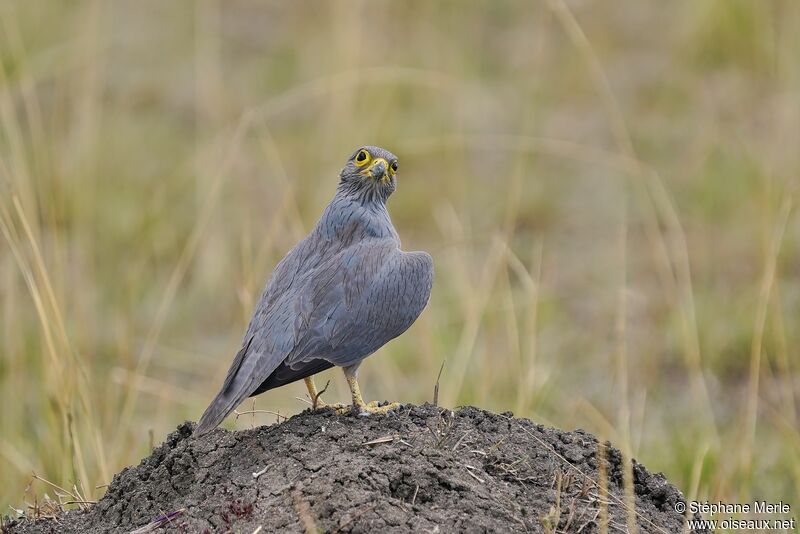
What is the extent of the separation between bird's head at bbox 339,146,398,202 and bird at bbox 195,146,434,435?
126 millimetres

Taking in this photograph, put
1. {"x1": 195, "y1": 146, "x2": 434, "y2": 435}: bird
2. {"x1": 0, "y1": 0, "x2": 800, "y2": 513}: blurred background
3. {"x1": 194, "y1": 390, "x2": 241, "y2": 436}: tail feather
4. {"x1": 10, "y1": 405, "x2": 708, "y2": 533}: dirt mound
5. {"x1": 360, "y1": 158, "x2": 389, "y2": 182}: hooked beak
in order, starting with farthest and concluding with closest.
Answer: {"x1": 0, "y1": 0, "x2": 800, "y2": 513}: blurred background → {"x1": 360, "y1": 158, "x2": 389, "y2": 182}: hooked beak → {"x1": 195, "y1": 146, "x2": 434, "y2": 435}: bird → {"x1": 194, "y1": 390, "x2": 241, "y2": 436}: tail feather → {"x1": 10, "y1": 405, "x2": 708, "y2": 533}: dirt mound

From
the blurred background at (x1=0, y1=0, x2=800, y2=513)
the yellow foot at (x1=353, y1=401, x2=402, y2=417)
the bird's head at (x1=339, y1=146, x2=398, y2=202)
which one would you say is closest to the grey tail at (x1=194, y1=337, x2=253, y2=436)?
the yellow foot at (x1=353, y1=401, x2=402, y2=417)

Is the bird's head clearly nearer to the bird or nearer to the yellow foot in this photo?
the bird

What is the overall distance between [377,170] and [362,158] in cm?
12

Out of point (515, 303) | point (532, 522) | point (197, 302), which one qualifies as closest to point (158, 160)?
point (197, 302)

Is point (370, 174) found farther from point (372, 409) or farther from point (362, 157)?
point (372, 409)

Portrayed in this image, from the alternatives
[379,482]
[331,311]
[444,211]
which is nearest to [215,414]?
[331,311]

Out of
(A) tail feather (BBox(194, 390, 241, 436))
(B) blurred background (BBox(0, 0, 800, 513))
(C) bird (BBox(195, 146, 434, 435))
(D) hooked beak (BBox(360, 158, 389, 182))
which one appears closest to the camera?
(A) tail feather (BBox(194, 390, 241, 436))

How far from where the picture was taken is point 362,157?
201 inches

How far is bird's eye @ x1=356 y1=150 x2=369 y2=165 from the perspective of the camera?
201 inches

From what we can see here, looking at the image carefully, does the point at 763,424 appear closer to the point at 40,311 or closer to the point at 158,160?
the point at 40,311

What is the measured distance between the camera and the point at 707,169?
10172 mm

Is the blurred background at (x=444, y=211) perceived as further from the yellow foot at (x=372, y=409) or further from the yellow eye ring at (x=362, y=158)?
the yellow eye ring at (x=362, y=158)

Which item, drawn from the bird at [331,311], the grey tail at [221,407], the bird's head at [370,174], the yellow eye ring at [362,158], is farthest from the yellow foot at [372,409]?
the yellow eye ring at [362,158]
